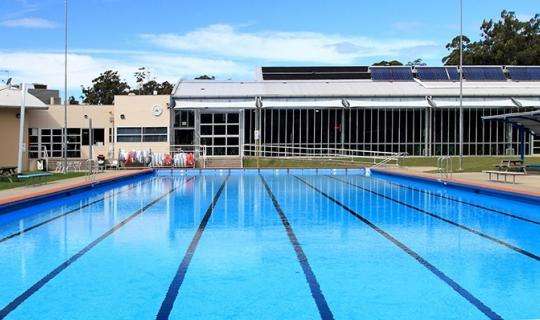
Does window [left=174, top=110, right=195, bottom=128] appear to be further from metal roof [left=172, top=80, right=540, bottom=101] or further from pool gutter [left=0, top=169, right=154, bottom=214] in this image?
pool gutter [left=0, top=169, right=154, bottom=214]

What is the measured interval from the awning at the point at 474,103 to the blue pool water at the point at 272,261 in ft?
65.6

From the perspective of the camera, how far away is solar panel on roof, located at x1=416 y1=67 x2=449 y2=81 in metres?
38.0

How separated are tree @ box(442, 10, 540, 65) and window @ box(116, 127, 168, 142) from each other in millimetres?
32907

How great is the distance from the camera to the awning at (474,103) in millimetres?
33281

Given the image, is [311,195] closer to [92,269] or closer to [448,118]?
[92,269]

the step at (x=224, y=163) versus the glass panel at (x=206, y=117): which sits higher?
the glass panel at (x=206, y=117)

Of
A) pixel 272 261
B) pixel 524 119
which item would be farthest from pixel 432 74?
pixel 272 261

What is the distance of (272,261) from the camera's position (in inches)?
293

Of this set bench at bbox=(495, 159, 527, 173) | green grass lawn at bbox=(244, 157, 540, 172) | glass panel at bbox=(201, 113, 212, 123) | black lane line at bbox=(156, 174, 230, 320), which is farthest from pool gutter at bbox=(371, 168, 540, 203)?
glass panel at bbox=(201, 113, 212, 123)

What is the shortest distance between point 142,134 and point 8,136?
22.9 feet

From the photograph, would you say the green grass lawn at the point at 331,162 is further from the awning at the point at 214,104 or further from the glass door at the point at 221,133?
the awning at the point at 214,104

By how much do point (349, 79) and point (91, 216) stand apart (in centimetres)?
2856

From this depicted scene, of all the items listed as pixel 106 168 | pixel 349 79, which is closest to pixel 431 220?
pixel 106 168

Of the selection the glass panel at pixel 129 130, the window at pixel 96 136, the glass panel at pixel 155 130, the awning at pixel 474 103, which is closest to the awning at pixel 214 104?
the glass panel at pixel 155 130
